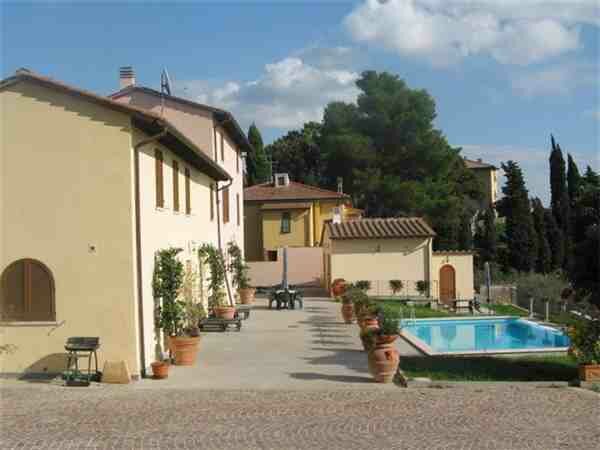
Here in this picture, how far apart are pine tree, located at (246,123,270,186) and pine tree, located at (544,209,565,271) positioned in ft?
79.7

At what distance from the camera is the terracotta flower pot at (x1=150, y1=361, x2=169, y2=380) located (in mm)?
12227

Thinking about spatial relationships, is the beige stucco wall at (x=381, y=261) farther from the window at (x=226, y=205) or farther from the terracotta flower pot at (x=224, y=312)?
the terracotta flower pot at (x=224, y=312)

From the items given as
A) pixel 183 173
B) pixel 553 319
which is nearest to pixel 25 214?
pixel 183 173

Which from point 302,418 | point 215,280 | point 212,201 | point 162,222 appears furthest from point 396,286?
point 302,418

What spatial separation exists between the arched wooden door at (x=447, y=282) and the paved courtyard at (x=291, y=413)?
19.3 metres

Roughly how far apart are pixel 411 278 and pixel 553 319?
29.3 feet

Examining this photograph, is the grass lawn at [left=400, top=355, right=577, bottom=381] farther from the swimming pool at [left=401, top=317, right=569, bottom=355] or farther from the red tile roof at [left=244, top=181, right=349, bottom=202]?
the red tile roof at [left=244, top=181, right=349, bottom=202]

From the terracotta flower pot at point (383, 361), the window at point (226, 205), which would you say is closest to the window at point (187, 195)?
the terracotta flower pot at point (383, 361)

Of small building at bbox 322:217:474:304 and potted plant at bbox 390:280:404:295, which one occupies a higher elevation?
small building at bbox 322:217:474:304

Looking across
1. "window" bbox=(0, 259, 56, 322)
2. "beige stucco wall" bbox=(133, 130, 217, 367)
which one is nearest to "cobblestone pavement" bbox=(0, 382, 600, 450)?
"window" bbox=(0, 259, 56, 322)

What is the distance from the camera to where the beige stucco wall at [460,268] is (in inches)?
1268

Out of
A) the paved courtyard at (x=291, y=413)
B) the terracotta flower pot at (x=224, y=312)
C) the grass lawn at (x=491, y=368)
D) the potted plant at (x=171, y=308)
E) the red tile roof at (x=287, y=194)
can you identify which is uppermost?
the red tile roof at (x=287, y=194)

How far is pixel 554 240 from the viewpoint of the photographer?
48250 mm

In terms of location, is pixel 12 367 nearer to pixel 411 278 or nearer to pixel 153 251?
pixel 153 251
